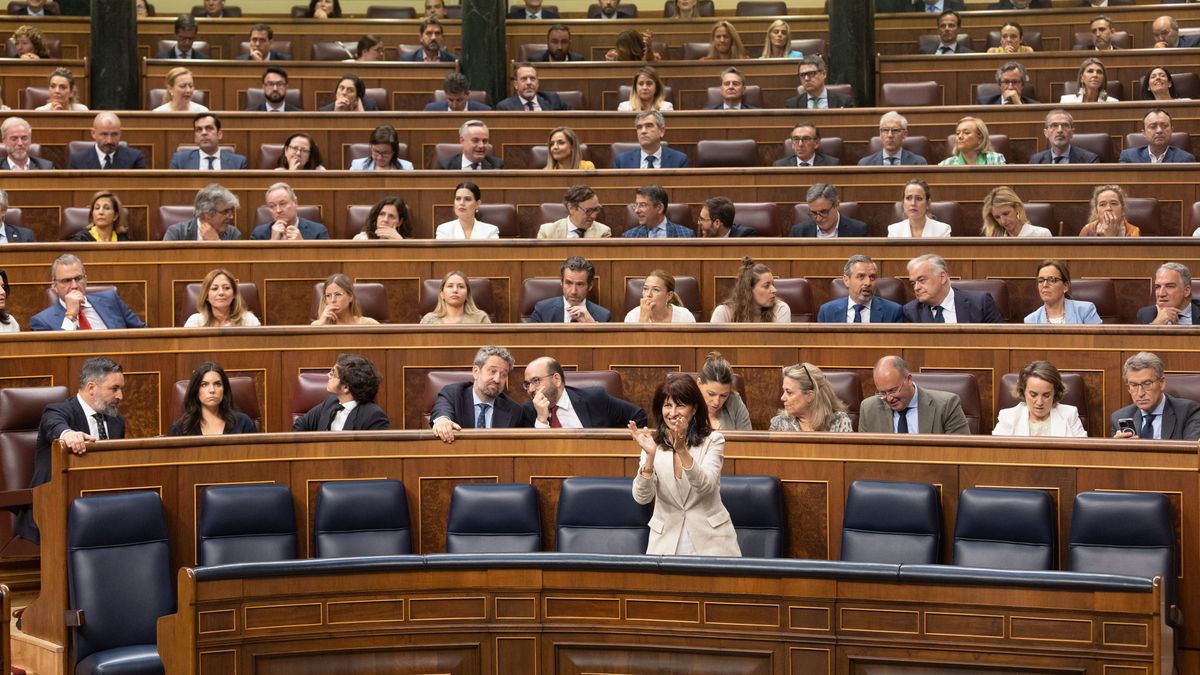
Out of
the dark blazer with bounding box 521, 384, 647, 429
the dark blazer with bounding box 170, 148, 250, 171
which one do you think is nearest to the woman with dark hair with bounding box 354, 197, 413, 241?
the dark blazer with bounding box 170, 148, 250, 171

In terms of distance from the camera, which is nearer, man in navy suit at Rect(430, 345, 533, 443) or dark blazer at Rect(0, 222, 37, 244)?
man in navy suit at Rect(430, 345, 533, 443)

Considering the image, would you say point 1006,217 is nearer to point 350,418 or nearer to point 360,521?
point 350,418

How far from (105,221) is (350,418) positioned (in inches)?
65.8

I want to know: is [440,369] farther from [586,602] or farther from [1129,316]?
[1129,316]

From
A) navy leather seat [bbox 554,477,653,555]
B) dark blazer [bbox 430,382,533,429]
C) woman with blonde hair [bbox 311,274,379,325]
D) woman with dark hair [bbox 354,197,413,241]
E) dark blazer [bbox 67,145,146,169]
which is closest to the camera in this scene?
navy leather seat [bbox 554,477,653,555]

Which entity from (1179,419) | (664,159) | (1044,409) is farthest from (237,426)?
(664,159)

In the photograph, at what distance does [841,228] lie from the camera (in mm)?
5598

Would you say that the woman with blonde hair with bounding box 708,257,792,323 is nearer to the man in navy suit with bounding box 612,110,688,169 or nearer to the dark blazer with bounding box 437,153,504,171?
the man in navy suit with bounding box 612,110,688,169

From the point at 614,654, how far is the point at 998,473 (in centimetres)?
122

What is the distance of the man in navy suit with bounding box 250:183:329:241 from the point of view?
5.48m

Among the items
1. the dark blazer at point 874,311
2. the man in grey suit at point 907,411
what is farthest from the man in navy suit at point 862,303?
the man in grey suit at point 907,411

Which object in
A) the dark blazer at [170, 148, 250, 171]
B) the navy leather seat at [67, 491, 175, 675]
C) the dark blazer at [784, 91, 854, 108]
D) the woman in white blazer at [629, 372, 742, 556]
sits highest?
the dark blazer at [784, 91, 854, 108]

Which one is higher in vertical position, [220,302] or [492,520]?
[220,302]

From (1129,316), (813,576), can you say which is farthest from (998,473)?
(1129,316)
